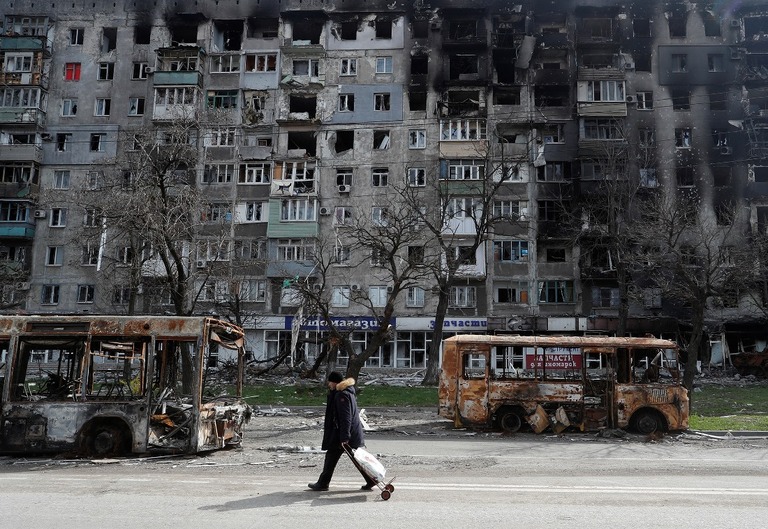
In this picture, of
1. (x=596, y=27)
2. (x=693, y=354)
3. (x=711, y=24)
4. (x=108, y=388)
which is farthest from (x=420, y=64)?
(x=108, y=388)

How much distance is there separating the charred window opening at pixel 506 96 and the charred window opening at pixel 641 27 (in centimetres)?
956

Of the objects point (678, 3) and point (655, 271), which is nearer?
point (655, 271)

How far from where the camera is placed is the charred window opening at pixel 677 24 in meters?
47.1

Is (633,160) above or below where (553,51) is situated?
below

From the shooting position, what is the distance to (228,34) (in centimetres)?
4988

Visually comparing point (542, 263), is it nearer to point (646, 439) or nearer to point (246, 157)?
point (246, 157)

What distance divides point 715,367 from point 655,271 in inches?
284

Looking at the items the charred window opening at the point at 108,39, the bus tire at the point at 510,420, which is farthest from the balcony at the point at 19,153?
the bus tire at the point at 510,420

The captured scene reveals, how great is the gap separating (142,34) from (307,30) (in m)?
12.3

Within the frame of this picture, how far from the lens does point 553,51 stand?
153ft

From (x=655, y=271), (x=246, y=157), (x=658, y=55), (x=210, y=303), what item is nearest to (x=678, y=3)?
(x=658, y=55)

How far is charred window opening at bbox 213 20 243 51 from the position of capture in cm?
4916

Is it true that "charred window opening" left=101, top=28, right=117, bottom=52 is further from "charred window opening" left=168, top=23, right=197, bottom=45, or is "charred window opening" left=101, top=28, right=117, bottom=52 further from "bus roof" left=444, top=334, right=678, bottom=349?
"bus roof" left=444, top=334, right=678, bottom=349

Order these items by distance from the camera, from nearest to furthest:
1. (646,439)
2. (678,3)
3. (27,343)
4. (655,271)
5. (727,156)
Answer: (27,343), (646,439), (655,271), (727,156), (678,3)
